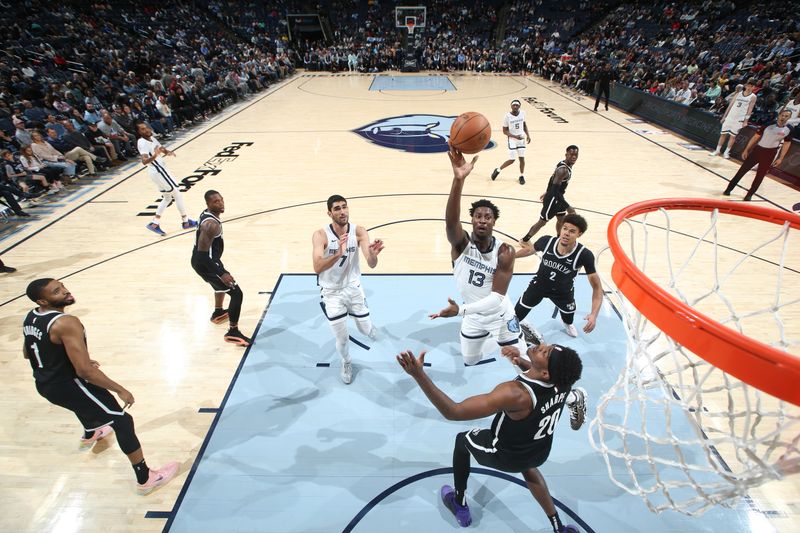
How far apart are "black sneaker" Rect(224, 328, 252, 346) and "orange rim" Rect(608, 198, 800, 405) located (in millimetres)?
3794

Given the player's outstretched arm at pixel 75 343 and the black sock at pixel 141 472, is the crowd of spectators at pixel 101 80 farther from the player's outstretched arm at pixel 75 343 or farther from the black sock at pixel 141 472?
the black sock at pixel 141 472

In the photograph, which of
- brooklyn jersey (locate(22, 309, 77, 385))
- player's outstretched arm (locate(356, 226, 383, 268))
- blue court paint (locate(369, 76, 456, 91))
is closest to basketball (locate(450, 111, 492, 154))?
player's outstretched arm (locate(356, 226, 383, 268))

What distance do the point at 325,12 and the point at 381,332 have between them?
32512mm

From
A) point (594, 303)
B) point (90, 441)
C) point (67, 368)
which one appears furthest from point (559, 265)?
point (90, 441)

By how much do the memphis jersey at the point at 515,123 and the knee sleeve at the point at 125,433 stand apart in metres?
8.11

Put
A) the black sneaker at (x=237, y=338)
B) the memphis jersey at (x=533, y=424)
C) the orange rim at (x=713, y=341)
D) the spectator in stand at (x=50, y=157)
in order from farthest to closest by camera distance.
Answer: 1. the spectator in stand at (x=50, y=157)
2. the black sneaker at (x=237, y=338)
3. the memphis jersey at (x=533, y=424)
4. the orange rim at (x=713, y=341)

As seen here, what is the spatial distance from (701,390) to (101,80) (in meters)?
17.7

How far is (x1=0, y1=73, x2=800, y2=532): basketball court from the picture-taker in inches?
126

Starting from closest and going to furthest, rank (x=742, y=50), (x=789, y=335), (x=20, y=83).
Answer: (x=789, y=335)
(x=20, y=83)
(x=742, y=50)

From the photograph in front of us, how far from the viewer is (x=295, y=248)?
6766 mm

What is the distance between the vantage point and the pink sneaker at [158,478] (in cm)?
329

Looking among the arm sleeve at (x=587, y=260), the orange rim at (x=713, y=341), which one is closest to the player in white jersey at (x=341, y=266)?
the arm sleeve at (x=587, y=260)

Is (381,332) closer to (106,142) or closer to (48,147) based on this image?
(48,147)

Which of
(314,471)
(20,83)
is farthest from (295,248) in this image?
(20,83)
